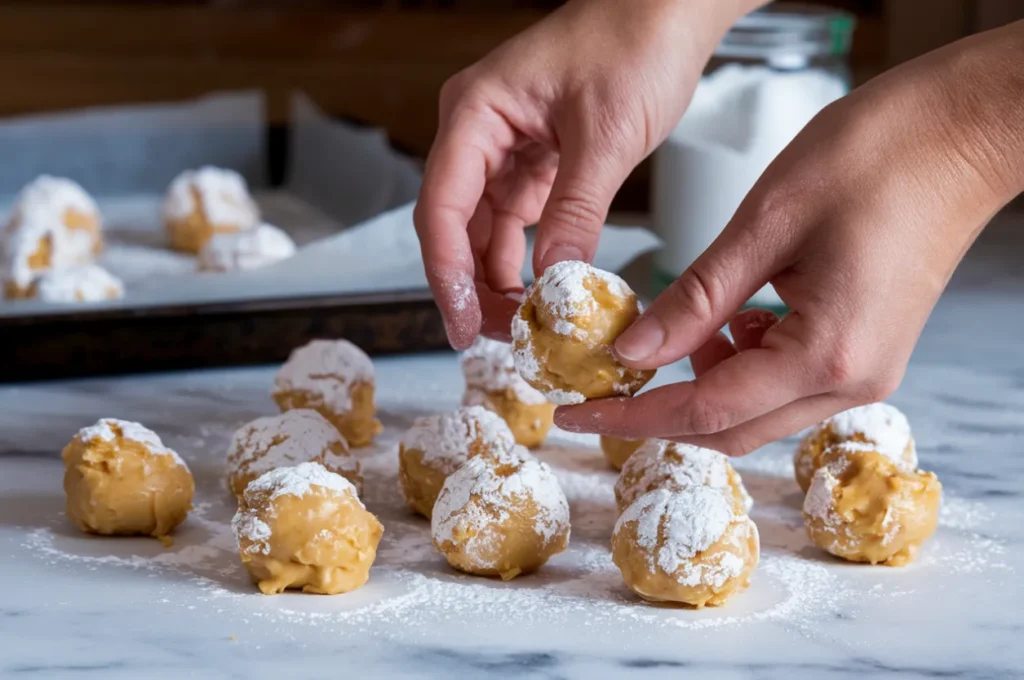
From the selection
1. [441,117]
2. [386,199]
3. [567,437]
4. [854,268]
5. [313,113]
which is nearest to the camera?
[854,268]

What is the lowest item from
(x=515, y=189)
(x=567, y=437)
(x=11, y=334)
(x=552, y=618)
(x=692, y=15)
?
(x=552, y=618)

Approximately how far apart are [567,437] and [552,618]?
56 centimetres

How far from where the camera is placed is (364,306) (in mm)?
2020

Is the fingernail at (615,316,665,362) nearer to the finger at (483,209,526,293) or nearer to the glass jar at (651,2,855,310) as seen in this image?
the finger at (483,209,526,293)

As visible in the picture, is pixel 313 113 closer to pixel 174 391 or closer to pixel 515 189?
pixel 174 391

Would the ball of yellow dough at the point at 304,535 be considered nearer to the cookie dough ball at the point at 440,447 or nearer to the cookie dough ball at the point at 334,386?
the cookie dough ball at the point at 440,447

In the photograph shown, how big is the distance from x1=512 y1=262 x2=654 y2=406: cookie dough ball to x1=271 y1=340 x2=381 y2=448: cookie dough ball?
45cm

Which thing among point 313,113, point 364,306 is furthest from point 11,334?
point 313,113

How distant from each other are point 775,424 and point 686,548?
0.50 ft

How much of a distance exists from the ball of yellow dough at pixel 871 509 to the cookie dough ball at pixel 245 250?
3.80ft

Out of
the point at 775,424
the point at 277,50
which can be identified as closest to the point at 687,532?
the point at 775,424

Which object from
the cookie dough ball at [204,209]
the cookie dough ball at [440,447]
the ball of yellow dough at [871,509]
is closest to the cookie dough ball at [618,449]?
the cookie dough ball at [440,447]

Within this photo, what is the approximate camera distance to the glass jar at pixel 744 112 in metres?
2.16

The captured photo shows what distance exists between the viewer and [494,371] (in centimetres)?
175
